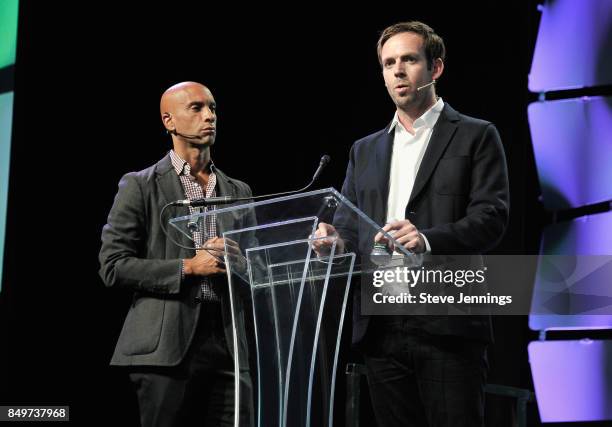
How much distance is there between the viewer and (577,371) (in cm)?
404

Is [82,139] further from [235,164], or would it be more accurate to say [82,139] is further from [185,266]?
[185,266]

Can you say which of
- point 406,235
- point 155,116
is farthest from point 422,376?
point 155,116

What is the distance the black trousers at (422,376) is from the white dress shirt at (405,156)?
382 millimetres

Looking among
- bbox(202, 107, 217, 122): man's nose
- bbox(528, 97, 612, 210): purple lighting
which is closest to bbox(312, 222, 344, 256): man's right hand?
bbox(202, 107, 217, 122): man's nose

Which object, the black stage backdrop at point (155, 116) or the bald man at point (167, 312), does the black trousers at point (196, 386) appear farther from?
the black stage backdrop at point (155, 116)

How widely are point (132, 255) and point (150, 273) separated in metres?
0.16

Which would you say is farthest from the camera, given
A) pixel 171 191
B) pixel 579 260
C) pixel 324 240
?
pixel 579 260

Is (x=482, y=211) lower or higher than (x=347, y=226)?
higher

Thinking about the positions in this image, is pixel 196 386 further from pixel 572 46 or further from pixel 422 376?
pixel 572 46

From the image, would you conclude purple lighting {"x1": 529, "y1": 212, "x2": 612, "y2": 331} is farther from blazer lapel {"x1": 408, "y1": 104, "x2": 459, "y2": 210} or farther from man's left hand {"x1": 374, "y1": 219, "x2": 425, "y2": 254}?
man's left hand {"x1": 374, "y1": 219, "x2": 425, "y2": 254}

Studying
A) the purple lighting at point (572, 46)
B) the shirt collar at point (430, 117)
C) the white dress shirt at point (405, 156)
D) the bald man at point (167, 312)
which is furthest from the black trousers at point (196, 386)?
the purple lighting at point (572, 46)

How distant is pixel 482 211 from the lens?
2.47m

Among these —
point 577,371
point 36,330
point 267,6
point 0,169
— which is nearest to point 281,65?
point 267,6

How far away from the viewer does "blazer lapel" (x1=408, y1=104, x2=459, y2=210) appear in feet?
8.36
